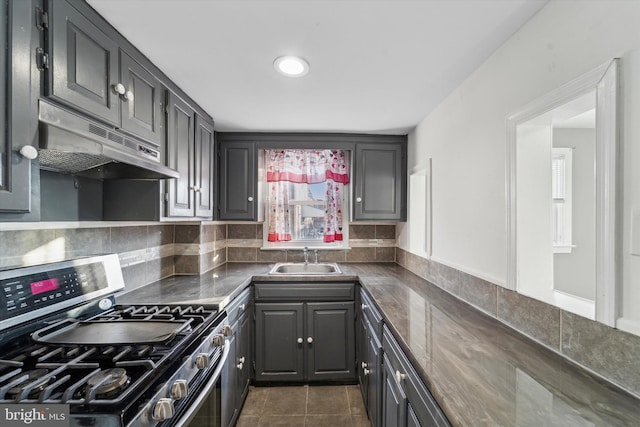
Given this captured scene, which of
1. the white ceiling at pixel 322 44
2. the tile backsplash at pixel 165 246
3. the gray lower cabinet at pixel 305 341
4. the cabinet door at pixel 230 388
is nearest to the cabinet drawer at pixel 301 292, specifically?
the gray lower cabinet at pixel 305 341

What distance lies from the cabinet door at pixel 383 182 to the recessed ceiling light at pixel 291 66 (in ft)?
4.34

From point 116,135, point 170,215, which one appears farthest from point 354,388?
point 116,135

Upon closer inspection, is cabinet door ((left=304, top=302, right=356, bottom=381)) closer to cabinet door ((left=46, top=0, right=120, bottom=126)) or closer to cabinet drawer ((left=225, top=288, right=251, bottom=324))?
cabinet drawer ((left=225, top=288, right=251, bottom=324))

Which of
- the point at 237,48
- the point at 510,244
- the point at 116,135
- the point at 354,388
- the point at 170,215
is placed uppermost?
the point at 237,48

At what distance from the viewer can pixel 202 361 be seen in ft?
3.91

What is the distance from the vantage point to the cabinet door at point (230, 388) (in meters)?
1.66

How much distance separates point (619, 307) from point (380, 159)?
217 cm

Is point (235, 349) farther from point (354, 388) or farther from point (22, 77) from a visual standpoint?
point (22, 77)

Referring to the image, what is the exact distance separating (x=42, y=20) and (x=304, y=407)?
99.2 inches

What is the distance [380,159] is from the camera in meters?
2.85

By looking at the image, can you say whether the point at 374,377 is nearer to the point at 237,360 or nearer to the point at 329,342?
the point at 329,342

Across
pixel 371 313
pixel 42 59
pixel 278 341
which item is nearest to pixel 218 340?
pixel 371 313

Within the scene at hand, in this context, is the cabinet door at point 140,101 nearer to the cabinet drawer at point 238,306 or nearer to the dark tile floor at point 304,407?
the cabinet drawer at point 238,306

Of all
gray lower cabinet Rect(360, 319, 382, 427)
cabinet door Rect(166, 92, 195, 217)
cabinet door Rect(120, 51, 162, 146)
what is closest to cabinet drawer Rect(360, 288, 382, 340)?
gray lower cabinet Rect(360, 319, 382, 427)
